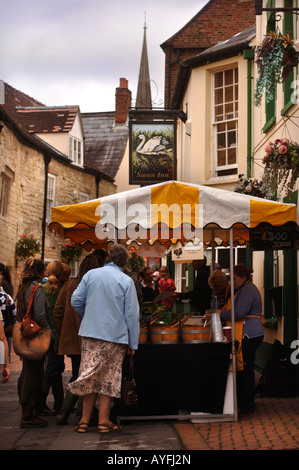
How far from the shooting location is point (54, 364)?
27.8ft

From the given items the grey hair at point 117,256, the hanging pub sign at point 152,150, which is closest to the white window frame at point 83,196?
the hanging pub sign at point 152,150

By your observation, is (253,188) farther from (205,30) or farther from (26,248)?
(205,30)

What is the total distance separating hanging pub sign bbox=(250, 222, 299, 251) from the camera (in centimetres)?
902

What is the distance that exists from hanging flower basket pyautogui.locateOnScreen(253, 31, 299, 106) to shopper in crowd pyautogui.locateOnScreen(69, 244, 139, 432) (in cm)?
379

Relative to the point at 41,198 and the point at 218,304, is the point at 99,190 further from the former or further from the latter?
the point at 218,304

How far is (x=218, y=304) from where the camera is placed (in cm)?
919

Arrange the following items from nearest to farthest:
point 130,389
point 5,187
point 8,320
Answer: point 130,389 → point 8,320 → point 5,187

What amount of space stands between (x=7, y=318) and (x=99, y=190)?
25.2 m

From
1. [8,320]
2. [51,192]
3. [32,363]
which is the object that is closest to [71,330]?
[32,363]

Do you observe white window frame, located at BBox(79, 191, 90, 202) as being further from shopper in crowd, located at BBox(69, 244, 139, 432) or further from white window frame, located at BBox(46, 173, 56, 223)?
shopper in crowd, located at BBox(69, 244, 139, 432)

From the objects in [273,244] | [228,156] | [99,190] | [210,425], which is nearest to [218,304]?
[273,244]

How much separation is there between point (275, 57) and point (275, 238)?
7.70 ft

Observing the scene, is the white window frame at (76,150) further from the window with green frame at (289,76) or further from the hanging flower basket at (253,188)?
the window with green frame at (289,76)

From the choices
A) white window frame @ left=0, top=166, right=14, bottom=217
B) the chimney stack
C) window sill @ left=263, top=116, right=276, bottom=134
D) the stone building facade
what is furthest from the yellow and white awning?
the chimney stack
